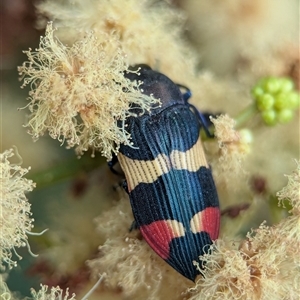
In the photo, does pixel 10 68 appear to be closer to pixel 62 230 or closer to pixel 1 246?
pixel 62 230

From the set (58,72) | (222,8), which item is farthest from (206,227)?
(222,8)

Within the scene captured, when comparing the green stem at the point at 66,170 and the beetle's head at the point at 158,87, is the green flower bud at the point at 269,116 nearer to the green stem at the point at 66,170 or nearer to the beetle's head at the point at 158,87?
the beetle's head at the point at 158,87

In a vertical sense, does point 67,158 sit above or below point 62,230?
above

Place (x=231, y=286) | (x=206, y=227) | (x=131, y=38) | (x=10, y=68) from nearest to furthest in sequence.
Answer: (x=231, y=286) < (x=206, y=227) < (x=131, y=38) < (x=10, y=68)

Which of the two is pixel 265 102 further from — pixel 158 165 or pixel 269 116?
pixel 158 165

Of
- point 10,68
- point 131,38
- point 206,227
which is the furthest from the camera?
point 10,68

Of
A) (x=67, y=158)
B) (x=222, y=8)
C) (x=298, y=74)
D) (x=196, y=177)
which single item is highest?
(x=222, y=8)
